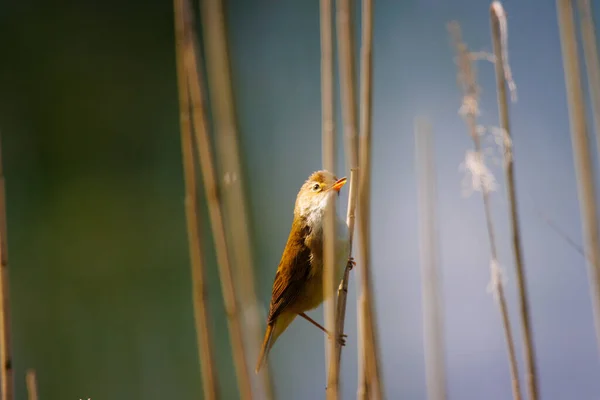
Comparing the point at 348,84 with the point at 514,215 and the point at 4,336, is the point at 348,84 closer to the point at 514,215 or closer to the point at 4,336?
the point at 514,215

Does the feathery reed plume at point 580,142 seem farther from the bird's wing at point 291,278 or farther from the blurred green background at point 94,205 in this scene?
the blurred green background at point 94,205

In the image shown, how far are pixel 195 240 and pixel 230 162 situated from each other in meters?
0.27

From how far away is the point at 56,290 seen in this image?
529cm

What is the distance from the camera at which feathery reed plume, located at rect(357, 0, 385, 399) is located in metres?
1.63

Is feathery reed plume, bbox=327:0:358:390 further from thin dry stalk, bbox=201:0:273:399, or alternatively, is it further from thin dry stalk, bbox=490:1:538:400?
thin dry stalk, bbox=490:1:538:400

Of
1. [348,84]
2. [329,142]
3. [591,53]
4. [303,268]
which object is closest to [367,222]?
[329,142]

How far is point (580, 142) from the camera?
156 cm

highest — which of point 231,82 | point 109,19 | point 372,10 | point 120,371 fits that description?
point 109,19

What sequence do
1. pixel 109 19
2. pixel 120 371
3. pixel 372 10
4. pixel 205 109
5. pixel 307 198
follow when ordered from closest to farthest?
pixel 205 109 < pixel 372 10 < pixel 307 198 < pixel 120 371 < pixel 109 19

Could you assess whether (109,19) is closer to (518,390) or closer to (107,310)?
(107,310)

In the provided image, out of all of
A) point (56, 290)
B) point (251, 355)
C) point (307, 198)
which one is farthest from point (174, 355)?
point (251, 355)

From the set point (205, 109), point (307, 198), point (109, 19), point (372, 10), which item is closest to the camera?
point (205, 109)

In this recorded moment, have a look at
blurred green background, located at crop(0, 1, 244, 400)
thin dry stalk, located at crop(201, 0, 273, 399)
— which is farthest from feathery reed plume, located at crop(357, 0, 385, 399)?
blurred green background, located at crop(0, 1, 244, 400)

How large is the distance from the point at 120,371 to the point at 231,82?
3.77 m
